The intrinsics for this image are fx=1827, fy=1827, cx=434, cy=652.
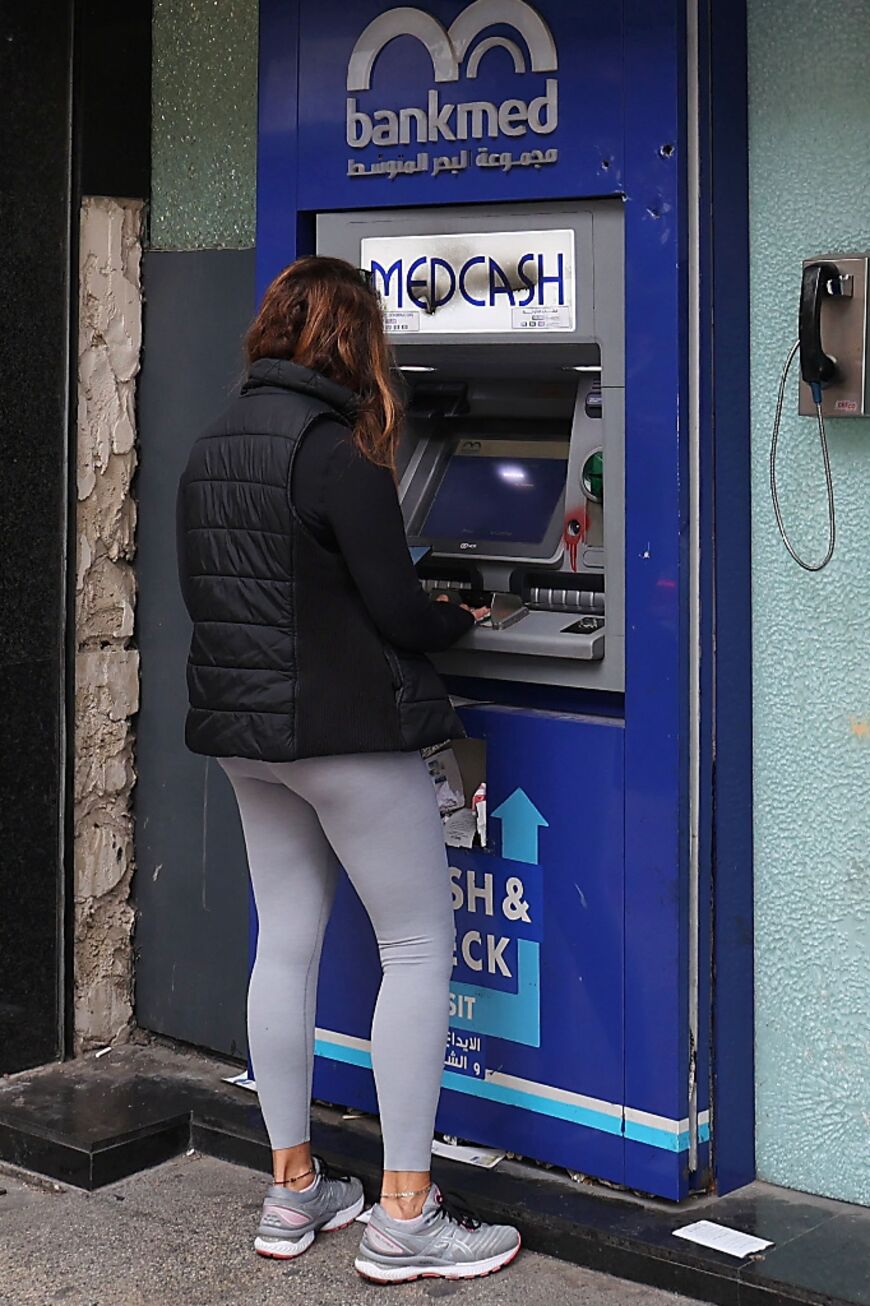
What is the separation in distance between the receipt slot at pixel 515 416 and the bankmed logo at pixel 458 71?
5.7 inches

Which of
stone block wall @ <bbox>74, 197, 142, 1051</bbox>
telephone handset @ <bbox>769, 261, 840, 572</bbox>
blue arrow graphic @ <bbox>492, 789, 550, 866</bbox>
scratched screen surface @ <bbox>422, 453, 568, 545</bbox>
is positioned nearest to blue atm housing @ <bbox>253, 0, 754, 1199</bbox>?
blue arrow graphic @ <bbox>492, 789, 550, 866</bbox>

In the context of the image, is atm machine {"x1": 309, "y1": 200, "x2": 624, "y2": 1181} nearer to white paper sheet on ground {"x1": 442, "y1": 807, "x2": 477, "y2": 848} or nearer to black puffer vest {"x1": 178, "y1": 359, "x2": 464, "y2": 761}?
white paper sheet on ground {"x1": 442, "y1": 807, "x2": 477, "y2": 848}

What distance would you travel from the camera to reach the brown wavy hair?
2.99m

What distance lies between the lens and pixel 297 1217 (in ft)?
10.5

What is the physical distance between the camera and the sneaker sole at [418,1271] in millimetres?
3072

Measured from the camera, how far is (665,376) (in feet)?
10.1

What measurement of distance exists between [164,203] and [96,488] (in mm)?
658

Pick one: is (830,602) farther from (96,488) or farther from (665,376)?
(96,488)

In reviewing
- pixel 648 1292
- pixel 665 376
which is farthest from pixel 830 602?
pixel 648 1292

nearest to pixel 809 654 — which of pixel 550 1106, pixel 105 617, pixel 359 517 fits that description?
pixel 359 517

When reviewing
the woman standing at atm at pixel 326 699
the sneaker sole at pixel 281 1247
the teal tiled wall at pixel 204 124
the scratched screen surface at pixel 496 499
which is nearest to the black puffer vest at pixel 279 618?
the woman standing at atm at pixel 326 699

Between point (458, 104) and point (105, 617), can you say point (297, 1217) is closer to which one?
point (105, 617)

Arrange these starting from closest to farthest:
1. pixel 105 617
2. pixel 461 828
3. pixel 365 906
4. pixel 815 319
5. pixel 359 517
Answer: pixel 359 517, pixel 815 319, pixel 365 906, pixel 461 828, pixel 105 617

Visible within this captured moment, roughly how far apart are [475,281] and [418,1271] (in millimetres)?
1745
